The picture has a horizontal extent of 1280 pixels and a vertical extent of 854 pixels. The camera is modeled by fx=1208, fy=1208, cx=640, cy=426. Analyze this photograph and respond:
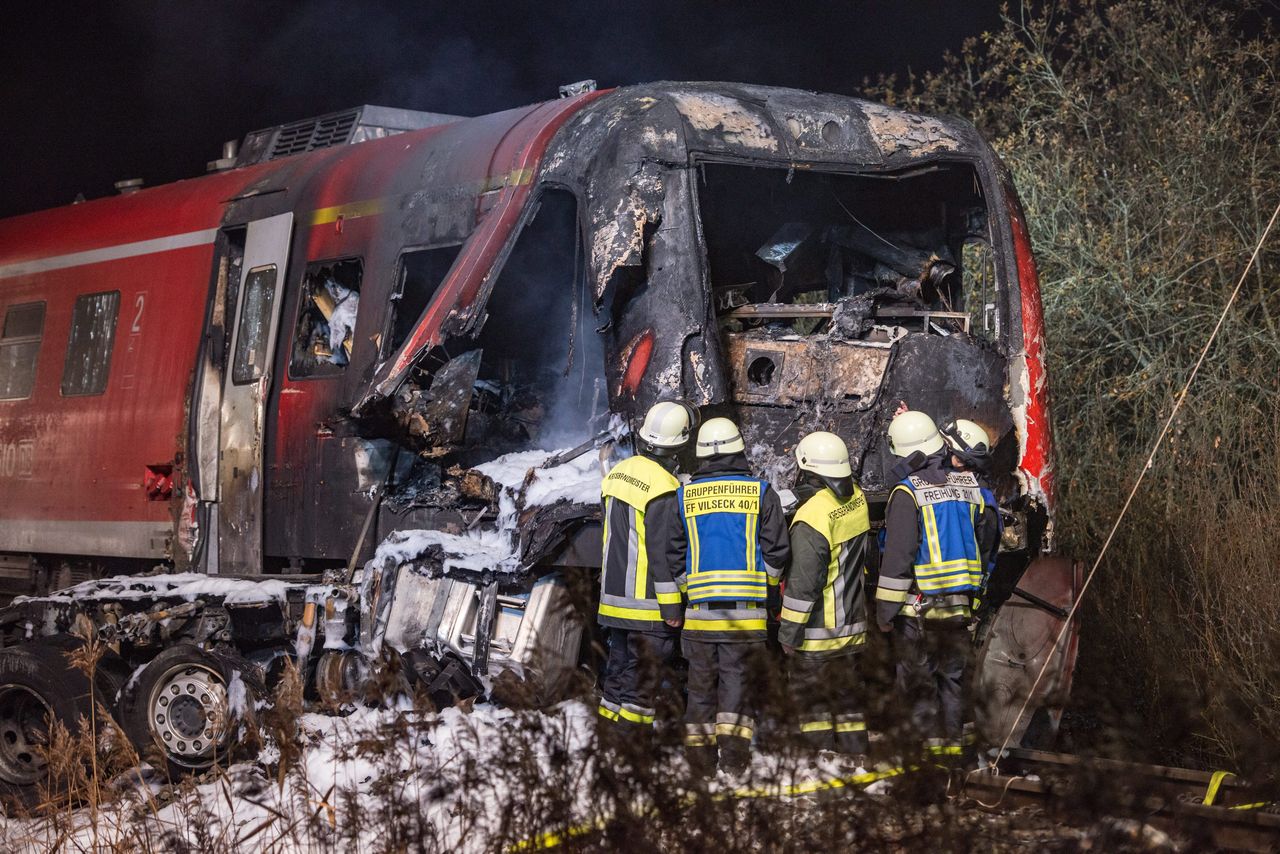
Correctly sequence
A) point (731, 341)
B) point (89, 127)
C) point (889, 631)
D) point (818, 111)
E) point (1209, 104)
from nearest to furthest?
1. point (889, 631)
2. point (731, 341)
3. point (818, 111)
4. point (1209, 104)
5. point (89, 127)

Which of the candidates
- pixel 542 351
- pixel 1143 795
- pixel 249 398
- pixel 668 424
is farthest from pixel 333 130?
pixel 1143 795

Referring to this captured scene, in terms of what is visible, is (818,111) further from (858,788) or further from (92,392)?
(92,392)

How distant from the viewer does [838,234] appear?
6.77 metres

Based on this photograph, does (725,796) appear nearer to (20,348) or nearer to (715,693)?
(715,693)

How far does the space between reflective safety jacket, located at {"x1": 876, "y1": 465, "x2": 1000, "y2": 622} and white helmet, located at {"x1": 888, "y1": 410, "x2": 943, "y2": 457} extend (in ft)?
0.34

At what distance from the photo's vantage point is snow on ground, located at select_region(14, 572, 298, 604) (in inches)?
249

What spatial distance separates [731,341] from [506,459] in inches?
52.9

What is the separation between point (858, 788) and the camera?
9.17ft

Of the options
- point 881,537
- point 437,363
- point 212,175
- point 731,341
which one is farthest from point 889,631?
point 212,175

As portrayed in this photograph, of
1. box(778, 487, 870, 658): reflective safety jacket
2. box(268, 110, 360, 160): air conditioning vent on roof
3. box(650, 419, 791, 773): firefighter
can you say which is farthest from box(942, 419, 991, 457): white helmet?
box(268, 110, 360, 160): air conditioning vent on roof

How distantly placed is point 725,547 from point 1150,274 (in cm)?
600

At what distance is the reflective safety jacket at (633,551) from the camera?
5.23 meters

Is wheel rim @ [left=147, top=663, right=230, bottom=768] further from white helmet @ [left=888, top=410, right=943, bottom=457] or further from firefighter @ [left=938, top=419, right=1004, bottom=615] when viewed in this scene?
firefighter @ [left=938, top=419, right=1004, bottom=615]

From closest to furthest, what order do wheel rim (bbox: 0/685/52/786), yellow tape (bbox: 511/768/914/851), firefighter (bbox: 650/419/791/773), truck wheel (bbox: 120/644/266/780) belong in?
yellow tape (bbox: 511/768/914/851) < firefighter (bbox: 650/419/791/773) < truck wheel (bbox: 120/644/266/780) < wheel rim (bbox: 0/685/52/786)
